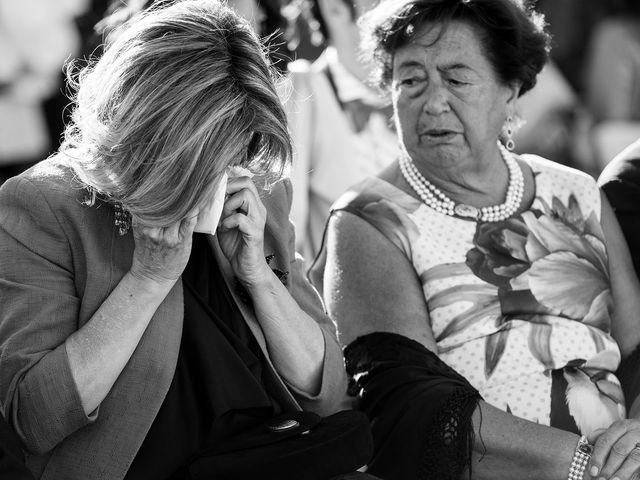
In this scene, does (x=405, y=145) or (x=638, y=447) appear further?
(x=405, y=145)

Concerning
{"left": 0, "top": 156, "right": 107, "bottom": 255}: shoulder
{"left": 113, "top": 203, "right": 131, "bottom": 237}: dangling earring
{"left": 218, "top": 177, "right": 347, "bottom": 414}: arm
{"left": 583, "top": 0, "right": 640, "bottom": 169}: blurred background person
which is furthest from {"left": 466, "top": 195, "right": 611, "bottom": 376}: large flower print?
{"left": 583, "top": 0, "right": 640, "bottom": 169}: blurred background person

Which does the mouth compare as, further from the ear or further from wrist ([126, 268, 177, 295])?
wrist ([126, 268, 177, 295])

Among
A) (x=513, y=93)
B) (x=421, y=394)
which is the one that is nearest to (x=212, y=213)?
(x=421, y=394)

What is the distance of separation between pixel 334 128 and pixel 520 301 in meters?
1.43

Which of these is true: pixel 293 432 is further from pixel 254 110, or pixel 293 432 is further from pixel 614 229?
pixel 614 229

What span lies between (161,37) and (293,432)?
0.85 metres

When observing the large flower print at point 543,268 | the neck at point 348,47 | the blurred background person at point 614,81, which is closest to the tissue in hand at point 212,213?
the large flower print at point 543,268

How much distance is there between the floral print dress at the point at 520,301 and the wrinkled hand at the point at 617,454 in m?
0.18

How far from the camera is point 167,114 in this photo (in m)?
2.11

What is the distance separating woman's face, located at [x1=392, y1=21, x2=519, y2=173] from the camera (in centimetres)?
305

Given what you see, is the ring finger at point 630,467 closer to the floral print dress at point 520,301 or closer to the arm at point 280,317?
the floral print dress at point 520,301

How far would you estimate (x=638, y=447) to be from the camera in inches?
104

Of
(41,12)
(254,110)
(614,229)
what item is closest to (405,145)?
(614,229)

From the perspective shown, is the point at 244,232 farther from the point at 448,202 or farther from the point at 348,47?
the point at 348,47
